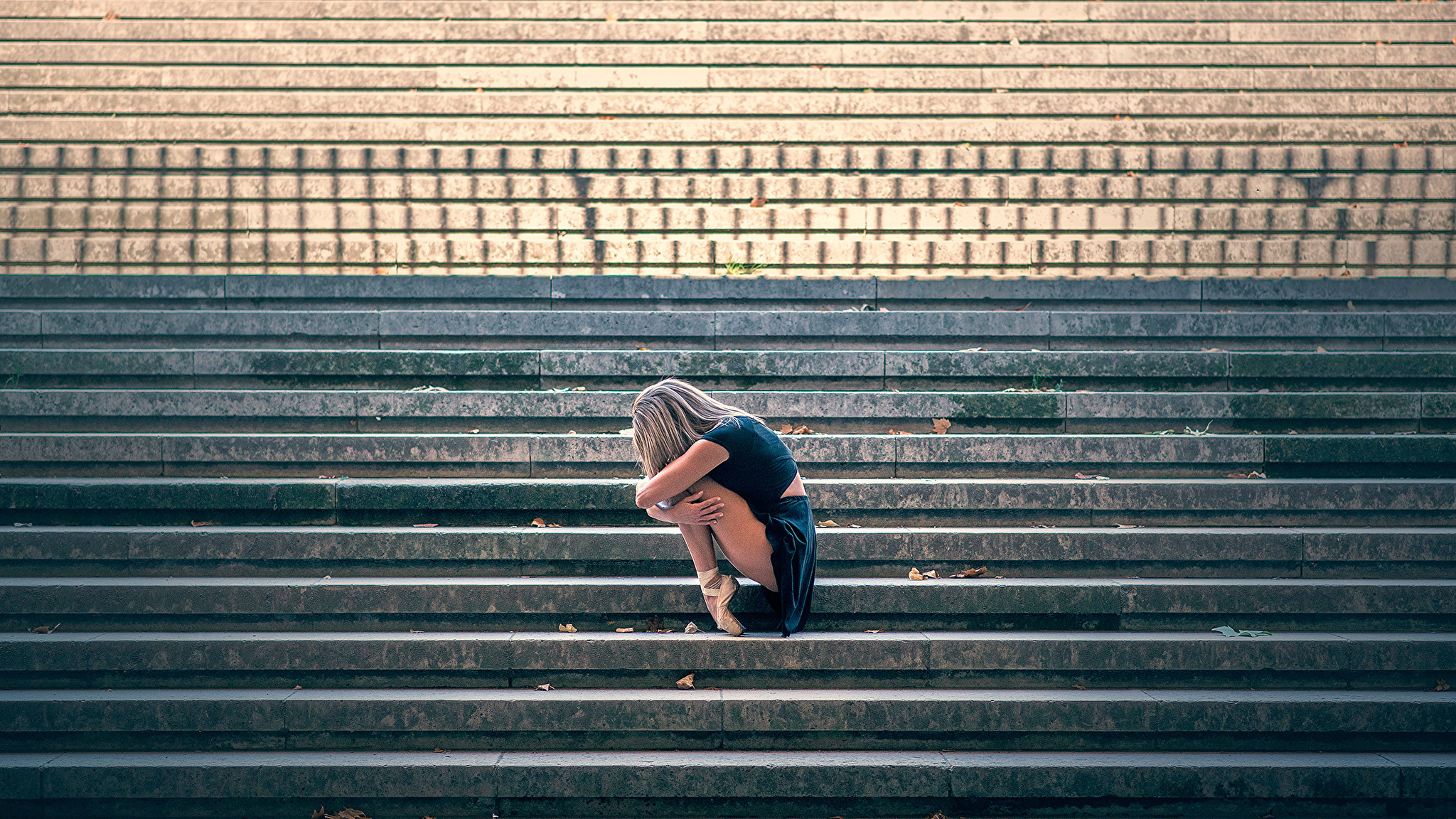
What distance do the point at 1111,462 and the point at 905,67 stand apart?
4.63 m

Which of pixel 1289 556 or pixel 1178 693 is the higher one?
pixel 1289 556

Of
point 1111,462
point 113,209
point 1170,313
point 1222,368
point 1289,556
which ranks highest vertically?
point 113,209

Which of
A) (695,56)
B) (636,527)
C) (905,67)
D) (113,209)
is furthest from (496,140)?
(636,527)

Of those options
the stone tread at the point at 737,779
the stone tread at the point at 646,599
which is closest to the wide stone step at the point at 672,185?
the stone tread at the point at 646,599

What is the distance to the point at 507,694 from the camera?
11.3 feet

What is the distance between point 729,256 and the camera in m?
6.64

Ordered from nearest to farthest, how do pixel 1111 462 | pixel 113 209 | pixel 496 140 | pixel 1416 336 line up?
pixel 1111 462
pixel 1416 336
pixel 113 209
pixel 496 140

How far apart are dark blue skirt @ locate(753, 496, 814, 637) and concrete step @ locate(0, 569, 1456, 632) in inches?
6.3

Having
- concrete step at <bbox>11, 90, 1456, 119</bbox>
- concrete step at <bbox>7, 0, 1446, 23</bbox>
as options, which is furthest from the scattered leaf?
concrete step at <bbox>7, 0, 1446, 23</bbox>

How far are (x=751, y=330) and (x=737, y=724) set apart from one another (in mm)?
2787

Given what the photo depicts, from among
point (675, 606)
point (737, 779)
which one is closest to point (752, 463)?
point (675, 606)

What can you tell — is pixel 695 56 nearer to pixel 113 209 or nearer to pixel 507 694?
pixel 113 209

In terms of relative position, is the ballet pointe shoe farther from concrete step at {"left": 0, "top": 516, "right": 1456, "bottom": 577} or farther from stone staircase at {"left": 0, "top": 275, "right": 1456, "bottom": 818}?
concrete step at {"left": 0, "top": 516, "right": 1456, "bottom": 577}

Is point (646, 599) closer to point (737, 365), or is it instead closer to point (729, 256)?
point (737, 365)
